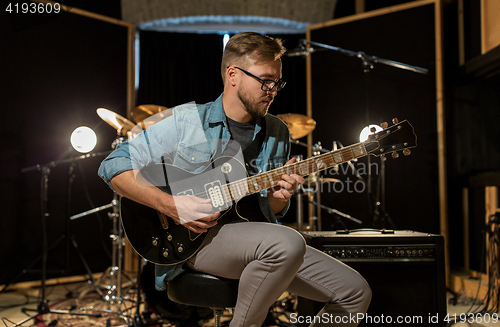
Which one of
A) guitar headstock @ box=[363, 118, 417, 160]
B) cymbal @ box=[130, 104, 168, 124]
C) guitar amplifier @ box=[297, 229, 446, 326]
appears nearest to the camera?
guitar headstock @ box=[363, 118, 417, 160]

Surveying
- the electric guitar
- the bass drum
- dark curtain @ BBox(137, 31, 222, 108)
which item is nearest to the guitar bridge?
the electric guitar

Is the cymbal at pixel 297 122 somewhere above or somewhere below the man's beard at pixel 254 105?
above

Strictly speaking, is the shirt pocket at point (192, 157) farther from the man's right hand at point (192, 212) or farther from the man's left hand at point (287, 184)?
the man's left hand at point (287, 184)

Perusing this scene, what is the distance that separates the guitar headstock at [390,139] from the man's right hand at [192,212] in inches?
31.6

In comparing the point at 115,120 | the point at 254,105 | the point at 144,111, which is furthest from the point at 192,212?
the point at 144,111

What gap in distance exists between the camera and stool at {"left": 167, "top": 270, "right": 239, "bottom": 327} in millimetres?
1498

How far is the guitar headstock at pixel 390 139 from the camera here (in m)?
1.73

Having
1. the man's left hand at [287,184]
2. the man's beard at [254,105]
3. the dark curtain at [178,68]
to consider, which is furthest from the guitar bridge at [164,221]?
the dark curtain at [178,68]

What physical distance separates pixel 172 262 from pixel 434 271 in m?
1.43

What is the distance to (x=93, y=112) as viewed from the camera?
4332mm

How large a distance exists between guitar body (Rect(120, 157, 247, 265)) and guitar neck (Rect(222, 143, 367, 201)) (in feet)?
0.13

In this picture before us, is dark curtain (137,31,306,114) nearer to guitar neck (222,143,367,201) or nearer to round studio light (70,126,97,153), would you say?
round studio light (70,126,97,153)

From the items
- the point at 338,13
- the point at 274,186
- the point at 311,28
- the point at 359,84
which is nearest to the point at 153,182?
the point at 274,186

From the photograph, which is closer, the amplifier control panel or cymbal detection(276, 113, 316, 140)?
the amplifier control panel
